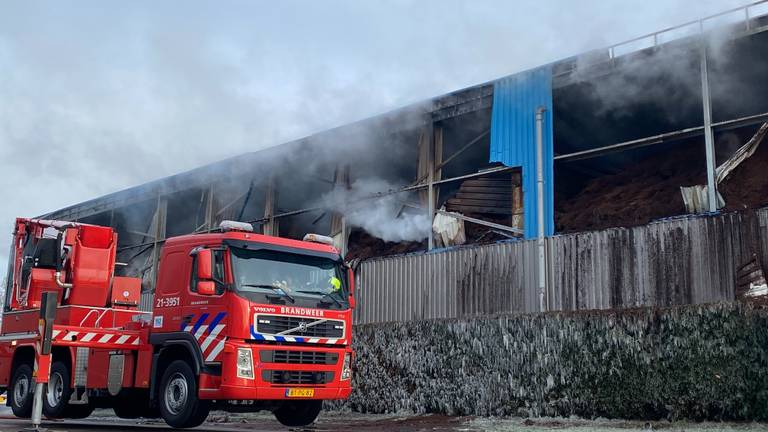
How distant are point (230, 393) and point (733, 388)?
25.1ft

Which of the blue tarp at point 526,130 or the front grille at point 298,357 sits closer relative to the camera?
the front grille at point 298,357

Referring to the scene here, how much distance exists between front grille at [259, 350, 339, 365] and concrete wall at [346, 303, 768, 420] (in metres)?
4.77

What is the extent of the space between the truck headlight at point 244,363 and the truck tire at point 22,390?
5.28 metres

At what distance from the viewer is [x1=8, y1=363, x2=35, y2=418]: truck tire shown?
539 inches

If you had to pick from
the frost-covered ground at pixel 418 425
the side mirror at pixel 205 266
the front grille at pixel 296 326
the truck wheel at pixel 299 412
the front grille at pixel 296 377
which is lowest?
the frost-covered ground at pixel 418 425

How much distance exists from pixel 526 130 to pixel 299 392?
9314 millimetres

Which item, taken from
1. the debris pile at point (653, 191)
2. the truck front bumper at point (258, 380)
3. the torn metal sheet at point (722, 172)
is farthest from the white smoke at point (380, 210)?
the truck front bumper at point (258, 380)

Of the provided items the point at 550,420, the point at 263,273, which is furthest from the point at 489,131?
the point at 263,273

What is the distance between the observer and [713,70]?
1653 cm

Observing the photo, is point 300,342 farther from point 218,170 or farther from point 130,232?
point 130,232

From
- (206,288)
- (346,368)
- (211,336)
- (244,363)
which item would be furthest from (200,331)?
(346,368)

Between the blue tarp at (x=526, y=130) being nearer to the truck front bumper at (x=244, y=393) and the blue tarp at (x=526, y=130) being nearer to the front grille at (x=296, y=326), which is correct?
the front grille at (x=296, y=326)

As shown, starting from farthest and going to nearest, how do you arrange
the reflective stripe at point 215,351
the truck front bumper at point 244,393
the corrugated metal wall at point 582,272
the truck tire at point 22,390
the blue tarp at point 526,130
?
1. the blue tarp at point 526,130
2. the corrugated metal wall at point 582,272
3. the truck tire at point 22,390
4. the reflective stripe at point 215,351
5. the truck front bumper at point 244,393

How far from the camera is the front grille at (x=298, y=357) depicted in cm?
1071
